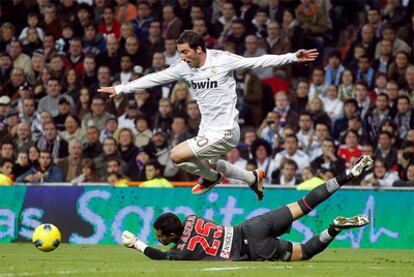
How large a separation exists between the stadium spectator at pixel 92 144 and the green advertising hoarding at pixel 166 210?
2289 mm

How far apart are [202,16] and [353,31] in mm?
2846

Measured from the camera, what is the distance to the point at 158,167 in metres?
18.7

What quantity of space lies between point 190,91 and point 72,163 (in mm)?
2642

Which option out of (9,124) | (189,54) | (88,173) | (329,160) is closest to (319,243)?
(189,54)

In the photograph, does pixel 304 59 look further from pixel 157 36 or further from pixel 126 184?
pixel 157 36

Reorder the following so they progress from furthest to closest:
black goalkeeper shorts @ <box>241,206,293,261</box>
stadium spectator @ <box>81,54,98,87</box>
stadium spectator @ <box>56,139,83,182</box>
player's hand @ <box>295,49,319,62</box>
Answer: stadium spectator @ <box>81,54,98,87</box>
stadium spectator @ <box>56,139,83,182</box>
player's hand @ <box>295,49,319,62</box>
black goalkeeper shorts @ <box>241,206,293,261</box>

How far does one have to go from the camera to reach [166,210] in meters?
17.6

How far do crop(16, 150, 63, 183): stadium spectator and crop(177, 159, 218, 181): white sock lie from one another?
5538 mm

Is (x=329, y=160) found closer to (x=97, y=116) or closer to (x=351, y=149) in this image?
(x=351, y=149)

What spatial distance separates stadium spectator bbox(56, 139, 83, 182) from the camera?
64.8 feet

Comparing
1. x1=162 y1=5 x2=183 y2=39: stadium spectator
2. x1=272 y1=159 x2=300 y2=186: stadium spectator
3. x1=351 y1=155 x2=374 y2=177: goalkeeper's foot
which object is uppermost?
x1=162 y1=5 x2=183 y2=39: stadium spectator

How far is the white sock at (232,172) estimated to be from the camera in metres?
14.6

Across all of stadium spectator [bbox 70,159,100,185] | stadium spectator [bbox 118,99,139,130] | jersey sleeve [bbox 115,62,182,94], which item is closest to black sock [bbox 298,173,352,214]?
jersey sleeve [bbox 115,62,182,94]

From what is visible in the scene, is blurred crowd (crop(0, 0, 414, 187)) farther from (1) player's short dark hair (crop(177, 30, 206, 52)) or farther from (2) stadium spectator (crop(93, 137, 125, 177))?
(1) player's short dark hair (crop(177, 30, 206, 52))
